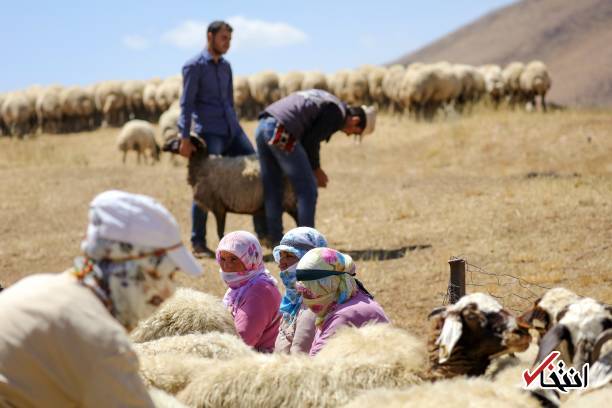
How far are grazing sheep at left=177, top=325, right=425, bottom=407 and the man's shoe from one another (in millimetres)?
5331

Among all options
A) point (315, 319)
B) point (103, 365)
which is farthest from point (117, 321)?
point (315, 319)

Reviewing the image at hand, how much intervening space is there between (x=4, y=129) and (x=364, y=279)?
38.0 metres

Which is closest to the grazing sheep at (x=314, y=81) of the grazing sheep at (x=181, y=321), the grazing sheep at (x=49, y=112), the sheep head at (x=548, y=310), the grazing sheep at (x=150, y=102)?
the grazing sheep at (x=150, y=102)

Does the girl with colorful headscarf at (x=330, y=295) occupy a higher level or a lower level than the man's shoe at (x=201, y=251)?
higher

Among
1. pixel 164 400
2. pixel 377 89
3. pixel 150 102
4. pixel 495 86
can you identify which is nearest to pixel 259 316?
pixel 164 400

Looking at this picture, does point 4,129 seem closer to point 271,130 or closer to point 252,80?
point 252,80

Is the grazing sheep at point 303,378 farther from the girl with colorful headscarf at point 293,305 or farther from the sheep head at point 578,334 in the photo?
the girl with colorful headscarf at point 293,305

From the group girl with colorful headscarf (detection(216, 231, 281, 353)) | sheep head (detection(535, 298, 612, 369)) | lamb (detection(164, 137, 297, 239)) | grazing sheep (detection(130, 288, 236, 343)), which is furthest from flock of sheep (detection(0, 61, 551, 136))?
sheep head (detection(535, 298, 612, 369))

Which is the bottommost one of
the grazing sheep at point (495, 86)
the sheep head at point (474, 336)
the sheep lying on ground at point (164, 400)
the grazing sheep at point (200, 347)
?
the grazing sheep at point (200, 347)

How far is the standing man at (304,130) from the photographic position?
25.7 ft

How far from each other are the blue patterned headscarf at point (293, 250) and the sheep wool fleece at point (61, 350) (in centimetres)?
233

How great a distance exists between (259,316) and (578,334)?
222 centimetres

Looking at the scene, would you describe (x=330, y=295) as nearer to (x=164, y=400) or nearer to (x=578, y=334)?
(x=164, y=400)

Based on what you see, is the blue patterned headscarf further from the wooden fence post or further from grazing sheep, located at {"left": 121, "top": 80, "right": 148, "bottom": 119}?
grazing sheep, located at {"left": 121, "top": 80, "right": 148, "bottom": 119}
